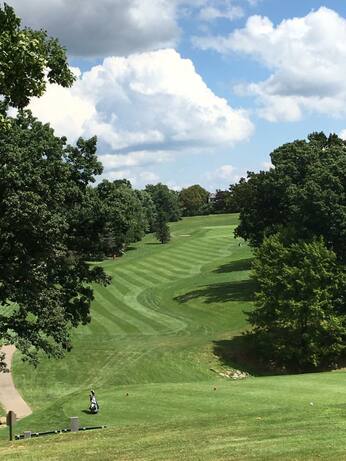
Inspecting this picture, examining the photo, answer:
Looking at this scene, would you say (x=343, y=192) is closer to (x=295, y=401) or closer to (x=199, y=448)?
(x=295, y=401)

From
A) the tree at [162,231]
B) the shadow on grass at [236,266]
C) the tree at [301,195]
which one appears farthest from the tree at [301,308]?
the tree at [162,231]

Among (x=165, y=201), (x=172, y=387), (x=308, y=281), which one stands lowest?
(x=172, y=387)

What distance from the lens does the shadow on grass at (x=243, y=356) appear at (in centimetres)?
4644

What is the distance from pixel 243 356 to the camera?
48.3m

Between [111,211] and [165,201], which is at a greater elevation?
[165,201]

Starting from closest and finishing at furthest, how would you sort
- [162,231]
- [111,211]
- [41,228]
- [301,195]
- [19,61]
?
[19,61], [41,228], [111,211], [301,195], [162,231]

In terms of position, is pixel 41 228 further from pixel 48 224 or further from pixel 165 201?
pixel 165 201

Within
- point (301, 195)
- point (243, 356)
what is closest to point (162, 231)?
point (301, 195)

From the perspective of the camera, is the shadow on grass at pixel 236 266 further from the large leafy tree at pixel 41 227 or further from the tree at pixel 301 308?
the large leafy tree at pixel 41 227

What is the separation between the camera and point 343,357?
48281 mm

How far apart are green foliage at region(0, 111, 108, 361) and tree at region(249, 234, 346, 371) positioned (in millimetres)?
Result: 21328

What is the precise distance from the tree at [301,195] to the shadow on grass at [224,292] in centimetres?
598

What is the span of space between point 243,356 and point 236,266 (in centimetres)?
3968

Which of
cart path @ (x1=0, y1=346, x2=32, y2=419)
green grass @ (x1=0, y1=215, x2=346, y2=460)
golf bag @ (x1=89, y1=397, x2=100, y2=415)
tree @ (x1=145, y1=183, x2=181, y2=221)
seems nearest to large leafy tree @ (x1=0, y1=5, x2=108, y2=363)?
golf bag @ (x1=89, y1=397, x2=100, y2=415)
